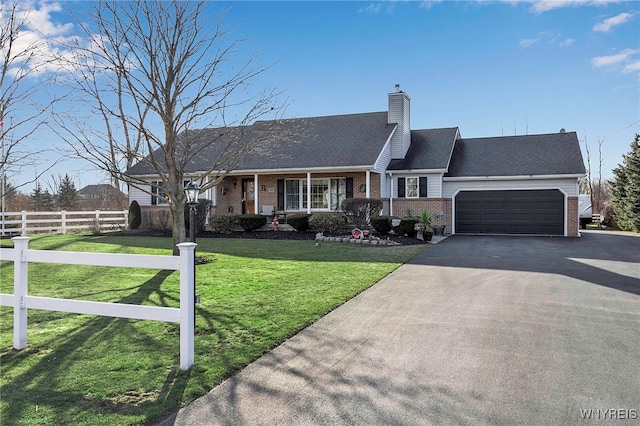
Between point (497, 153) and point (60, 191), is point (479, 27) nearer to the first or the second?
point (497, 153)

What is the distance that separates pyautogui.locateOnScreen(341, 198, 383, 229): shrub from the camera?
1692 cm

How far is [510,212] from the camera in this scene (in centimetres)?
1973

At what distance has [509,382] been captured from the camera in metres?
3.86

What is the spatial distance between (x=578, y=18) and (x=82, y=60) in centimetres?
1372

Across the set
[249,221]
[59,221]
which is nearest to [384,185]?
[249,221]

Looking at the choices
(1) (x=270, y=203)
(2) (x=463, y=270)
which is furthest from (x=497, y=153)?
(2) (x=463, y=270)

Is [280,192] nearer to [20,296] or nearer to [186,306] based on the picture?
[20,296]

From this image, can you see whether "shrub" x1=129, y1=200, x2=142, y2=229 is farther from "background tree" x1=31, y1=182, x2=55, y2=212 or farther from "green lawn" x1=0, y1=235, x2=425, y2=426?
"background tree" x1=31, y1=182, x2=55, y2=212

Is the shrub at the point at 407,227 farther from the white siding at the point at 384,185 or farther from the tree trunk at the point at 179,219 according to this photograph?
the tree trunk at the point at 179,219

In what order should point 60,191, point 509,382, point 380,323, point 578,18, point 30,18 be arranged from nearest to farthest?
1. point 509,382
2. point 380,323
3. point 30,18
4. point 578,18
5. point 60,191

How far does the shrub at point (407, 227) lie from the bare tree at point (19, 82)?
437 inches

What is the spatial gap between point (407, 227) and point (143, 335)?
12412 mm

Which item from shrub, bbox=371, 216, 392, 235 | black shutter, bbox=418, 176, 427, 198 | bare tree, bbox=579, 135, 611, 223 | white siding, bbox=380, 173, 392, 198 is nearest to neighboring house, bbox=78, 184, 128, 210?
white siding, bbox=380, 173, 392, 198

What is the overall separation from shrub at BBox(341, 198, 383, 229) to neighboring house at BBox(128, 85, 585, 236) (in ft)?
6.41
